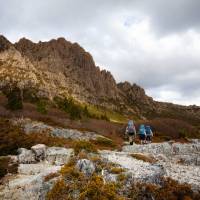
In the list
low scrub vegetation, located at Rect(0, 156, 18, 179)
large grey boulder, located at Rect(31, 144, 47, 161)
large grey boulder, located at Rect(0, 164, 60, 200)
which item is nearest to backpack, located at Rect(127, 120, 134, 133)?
large grey boulder, located at Rect(31, 144, 47, 161)

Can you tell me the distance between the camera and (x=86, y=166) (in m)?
20.7

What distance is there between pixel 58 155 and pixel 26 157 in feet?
10.2

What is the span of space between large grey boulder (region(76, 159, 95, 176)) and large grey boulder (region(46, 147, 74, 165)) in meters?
13.9

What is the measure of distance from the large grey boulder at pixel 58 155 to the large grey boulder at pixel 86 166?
1395cm

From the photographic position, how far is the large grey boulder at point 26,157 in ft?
117

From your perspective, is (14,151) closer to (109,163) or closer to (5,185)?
(5,185)

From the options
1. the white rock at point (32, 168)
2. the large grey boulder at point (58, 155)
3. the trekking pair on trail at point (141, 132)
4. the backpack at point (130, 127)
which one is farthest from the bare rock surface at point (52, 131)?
the white rock at point (32, 168)

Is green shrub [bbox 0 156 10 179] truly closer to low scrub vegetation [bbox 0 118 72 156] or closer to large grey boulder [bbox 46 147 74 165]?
low scrub vegetation [bbox 0 118 72 156]

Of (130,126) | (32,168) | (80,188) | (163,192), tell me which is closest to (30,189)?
(80,188)

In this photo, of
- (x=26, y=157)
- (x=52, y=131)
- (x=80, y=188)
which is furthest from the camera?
(x=52, y=131)

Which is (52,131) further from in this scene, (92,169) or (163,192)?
(163,192)

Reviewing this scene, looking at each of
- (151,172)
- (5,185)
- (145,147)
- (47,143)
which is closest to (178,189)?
(151,172)

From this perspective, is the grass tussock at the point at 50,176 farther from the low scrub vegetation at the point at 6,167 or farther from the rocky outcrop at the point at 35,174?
the low scrub vegetation at the point at 6,167

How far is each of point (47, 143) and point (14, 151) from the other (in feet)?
18.5
